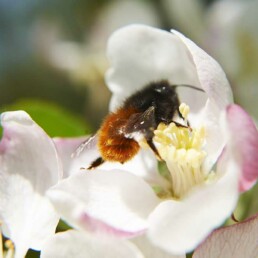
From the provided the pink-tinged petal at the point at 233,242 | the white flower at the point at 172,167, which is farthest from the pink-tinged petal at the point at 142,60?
the pink-tinged petal at the point at 233,242

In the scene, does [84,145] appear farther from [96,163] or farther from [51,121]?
[51,121]

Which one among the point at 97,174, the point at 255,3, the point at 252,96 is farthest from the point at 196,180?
the point at 255,3

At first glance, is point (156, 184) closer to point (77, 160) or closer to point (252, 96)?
point (77, 160)

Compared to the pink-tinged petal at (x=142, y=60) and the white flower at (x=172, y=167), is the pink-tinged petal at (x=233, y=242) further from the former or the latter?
the pink-tinged petal at (x=142, y=60)

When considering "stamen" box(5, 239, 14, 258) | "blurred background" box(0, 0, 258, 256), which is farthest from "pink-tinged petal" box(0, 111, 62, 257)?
"blurred background" box(0, 0, 258, 256)

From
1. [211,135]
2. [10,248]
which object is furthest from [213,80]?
[10,248]
